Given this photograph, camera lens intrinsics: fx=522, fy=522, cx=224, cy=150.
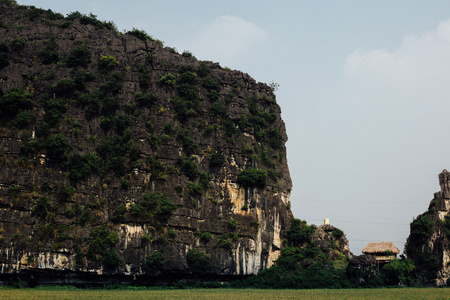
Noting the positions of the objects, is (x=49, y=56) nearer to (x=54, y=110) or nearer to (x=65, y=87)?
(x=65, y=87)

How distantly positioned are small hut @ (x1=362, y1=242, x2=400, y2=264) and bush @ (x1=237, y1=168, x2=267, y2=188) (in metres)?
16.2

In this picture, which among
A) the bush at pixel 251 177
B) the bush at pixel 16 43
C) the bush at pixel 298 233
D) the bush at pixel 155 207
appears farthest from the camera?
the bush at pixel 298 233

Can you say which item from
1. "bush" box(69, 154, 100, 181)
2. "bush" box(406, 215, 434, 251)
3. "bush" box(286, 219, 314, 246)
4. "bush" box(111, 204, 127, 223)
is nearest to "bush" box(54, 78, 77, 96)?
"bush" box(69, 154, 100, 181)

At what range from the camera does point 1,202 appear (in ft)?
162

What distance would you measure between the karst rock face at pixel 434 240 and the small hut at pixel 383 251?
184 centimetres

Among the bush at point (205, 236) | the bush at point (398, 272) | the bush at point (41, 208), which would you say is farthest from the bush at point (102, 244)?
the bush at point (398, 272)

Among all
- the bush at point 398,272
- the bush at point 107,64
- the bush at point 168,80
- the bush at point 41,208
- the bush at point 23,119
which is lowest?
the bush at point 398,272

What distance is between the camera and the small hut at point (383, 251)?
65.1 metres

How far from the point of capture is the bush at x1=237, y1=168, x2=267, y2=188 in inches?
2479

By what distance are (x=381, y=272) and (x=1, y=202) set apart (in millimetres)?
41739

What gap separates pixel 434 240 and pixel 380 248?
678 cm

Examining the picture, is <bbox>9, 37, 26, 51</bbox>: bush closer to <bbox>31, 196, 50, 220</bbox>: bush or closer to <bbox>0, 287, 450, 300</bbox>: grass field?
<bbox>31, 196, 50, 220</bbox>: bush

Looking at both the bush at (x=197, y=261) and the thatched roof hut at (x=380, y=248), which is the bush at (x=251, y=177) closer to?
the bush at (x=197, y=261)

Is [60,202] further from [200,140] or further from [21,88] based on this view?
[200,140]
